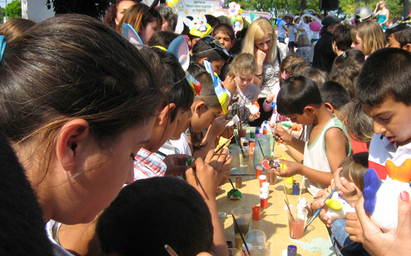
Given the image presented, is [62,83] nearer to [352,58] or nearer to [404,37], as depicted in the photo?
[352,58]

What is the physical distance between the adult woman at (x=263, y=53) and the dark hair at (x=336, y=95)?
6.17ft

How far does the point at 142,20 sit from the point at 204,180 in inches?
81.2

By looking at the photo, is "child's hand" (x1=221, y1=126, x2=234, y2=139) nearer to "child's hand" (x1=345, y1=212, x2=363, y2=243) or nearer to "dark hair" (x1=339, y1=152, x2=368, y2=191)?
"dark hair" (x1=339, y1=152, x2=368, y2=191)

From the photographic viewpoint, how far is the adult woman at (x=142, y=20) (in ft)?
9.80

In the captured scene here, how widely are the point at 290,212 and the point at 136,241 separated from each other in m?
1.26

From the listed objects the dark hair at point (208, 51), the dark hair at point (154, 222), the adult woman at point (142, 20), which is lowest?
the dark hair at point (208, 51)

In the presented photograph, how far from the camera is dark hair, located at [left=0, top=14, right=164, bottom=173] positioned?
26.0 inches

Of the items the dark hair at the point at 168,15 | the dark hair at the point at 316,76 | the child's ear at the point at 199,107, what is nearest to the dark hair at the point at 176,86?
the child's ear at the point at 199,107

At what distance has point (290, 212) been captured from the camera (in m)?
1.93

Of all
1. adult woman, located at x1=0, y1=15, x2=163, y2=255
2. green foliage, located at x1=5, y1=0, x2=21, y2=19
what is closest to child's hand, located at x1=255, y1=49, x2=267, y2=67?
adult woman, located at x1=0, y1=15, x2=163, y2=255

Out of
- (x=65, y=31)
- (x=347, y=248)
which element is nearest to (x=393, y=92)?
(x=347, y=248)

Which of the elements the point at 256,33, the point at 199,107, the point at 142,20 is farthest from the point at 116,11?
the point at 256,33

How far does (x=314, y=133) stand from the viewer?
2703 mm

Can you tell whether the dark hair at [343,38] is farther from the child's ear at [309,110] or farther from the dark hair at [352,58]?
the child's ear at [309,110]
